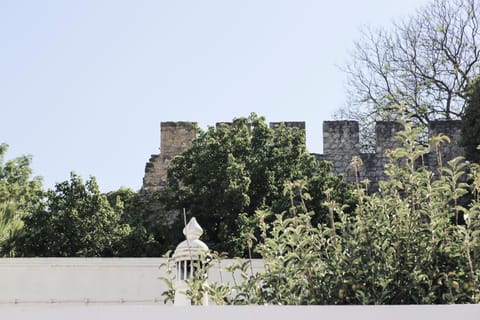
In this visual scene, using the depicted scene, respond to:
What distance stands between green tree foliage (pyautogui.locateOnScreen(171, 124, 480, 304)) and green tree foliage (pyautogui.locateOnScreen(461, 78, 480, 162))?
11188mm

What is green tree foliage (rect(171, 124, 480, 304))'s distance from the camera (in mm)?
4012

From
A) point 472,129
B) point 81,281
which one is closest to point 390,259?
point 81,281

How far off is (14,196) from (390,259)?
16170mm

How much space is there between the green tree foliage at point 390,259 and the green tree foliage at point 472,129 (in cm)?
1119

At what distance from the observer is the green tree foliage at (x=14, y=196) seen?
46.3 ft

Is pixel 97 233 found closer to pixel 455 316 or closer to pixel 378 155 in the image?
pixel 378 155

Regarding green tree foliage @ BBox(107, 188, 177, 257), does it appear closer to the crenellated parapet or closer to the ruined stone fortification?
the ruined stone fortification

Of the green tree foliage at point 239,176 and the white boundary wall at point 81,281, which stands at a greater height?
the green tree foliage at point 239,176

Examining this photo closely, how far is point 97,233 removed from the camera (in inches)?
562

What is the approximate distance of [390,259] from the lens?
162 inches

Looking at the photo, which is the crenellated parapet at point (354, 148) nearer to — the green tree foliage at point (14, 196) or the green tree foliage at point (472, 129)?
the green tree foliage at point (472, 129)

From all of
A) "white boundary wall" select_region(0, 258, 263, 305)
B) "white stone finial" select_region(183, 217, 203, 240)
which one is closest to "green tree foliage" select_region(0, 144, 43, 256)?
"white boundary wall" select_region(0, 258, 263, 305)

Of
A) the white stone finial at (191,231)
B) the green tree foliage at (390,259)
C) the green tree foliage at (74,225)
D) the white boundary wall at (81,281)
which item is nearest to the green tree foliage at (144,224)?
the green tree foliage at (74,225)

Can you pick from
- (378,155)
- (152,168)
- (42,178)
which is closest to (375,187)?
(378,155)
